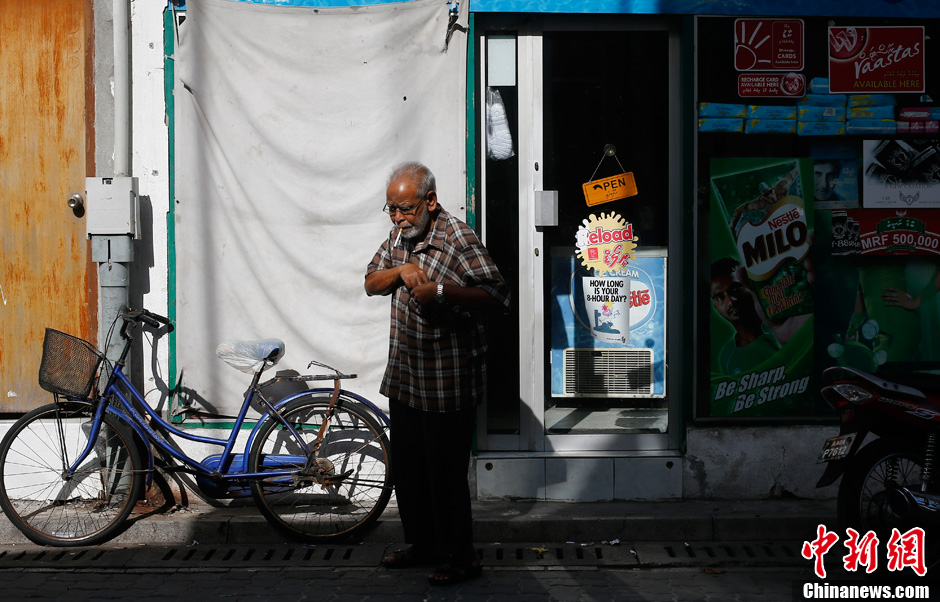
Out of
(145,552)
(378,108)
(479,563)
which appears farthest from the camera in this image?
(378,108)

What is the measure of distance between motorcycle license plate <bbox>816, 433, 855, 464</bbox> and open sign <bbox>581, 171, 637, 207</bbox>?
82.4 inches

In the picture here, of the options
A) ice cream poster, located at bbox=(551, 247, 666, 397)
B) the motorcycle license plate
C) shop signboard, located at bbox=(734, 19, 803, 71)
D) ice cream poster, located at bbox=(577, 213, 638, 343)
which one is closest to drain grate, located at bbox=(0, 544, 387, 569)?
ice cream poster, located at bbox=(551, 247, 666, 397)

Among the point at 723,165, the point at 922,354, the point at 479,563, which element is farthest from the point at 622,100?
the point at 479,563

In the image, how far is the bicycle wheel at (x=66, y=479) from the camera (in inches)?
207

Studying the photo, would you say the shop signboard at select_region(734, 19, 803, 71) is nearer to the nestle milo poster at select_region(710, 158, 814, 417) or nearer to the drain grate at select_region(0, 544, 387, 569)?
the nestle milo poster at select_region(710, 158, 814, 417)

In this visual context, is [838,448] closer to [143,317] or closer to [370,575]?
[370,575]

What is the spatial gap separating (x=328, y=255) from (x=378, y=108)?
37.9 inches

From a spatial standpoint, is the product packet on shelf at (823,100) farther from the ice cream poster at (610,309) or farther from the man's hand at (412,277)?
the man's hand at (412,277)

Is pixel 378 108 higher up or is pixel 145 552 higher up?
pixel 378 108

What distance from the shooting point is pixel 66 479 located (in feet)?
17.3

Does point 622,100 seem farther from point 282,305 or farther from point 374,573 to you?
point 374,573

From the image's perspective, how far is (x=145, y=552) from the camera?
5.21 metres

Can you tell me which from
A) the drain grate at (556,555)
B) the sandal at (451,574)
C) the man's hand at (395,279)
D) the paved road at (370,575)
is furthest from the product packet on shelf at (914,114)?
the sandal at (451,574)

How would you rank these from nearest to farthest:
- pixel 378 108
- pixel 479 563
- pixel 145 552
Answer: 1. pixel 479 563
2. pixel 145 552
3. pixel 378 108
